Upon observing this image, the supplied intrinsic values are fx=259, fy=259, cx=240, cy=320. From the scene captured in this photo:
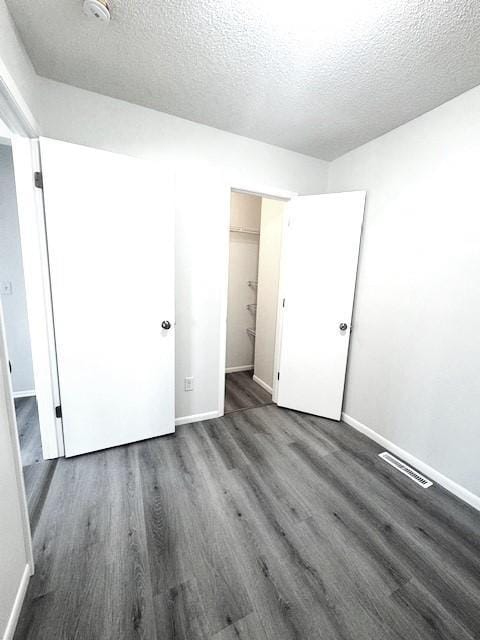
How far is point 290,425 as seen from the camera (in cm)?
243

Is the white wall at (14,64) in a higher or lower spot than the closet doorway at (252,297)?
higher

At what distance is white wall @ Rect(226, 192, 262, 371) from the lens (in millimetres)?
3504

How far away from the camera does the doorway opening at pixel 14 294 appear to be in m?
2.39

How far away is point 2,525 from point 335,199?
2810mm

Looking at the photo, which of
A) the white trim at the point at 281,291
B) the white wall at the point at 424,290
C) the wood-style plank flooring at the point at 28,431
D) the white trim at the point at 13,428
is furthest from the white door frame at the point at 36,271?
the white wall at the point at 424,290

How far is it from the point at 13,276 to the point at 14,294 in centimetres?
18

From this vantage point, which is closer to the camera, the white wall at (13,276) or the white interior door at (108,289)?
the white interior door at (108,289)

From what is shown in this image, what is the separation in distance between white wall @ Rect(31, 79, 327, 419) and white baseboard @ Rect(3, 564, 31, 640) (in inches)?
51.3

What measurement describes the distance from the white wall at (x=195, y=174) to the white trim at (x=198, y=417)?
0.09 feet

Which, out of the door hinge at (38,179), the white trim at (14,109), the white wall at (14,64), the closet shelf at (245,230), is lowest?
the door hinge at (38,179)

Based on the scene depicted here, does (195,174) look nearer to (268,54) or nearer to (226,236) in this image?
(226,236)

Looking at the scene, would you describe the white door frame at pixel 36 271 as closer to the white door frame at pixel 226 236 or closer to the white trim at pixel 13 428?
the white trim at pixel 13 428

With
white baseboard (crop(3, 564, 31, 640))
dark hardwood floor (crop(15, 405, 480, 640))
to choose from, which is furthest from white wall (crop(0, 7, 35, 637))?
dark hardwood floor (crop(15, 405, 480, 640))

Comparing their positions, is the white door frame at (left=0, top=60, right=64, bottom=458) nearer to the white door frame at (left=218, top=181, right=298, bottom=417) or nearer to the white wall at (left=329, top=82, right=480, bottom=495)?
the white door frame at (left=218, top=181, right=298, bottom=417)
